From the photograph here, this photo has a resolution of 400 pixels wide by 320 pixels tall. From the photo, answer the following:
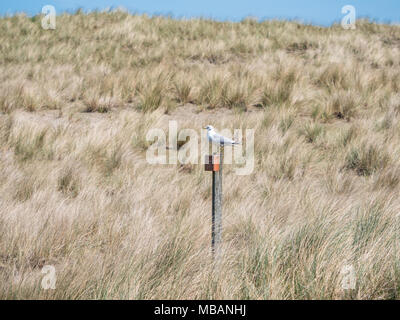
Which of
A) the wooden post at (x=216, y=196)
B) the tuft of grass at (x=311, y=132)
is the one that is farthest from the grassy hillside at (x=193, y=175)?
the wooden post at (x=216, y=196)

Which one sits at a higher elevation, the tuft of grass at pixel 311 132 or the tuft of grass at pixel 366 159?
the tuft of grass at pixel 311 132

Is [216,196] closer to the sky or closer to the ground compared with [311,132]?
closer to the ground

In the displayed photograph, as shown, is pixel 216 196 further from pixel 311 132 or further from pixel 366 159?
pixel 311 132

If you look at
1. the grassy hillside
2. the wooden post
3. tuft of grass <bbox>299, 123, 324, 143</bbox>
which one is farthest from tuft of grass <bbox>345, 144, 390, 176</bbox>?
the wooden post

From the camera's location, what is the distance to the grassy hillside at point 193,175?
253cm

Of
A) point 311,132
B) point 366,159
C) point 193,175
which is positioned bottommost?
point 193,175

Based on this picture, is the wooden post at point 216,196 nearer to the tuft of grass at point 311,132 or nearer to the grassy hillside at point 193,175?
the grassy hillside at point 193,175

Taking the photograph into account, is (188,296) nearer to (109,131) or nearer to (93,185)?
(93,185)

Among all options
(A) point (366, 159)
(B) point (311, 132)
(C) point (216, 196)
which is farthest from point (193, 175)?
(B) point (311, 132)

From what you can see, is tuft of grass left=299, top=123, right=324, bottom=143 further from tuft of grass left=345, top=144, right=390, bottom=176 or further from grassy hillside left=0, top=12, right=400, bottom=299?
tuft of grass left=345, top=144, right=390, bottom=176

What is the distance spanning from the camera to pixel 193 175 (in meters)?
4.92

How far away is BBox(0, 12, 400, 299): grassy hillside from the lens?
2525 mm
